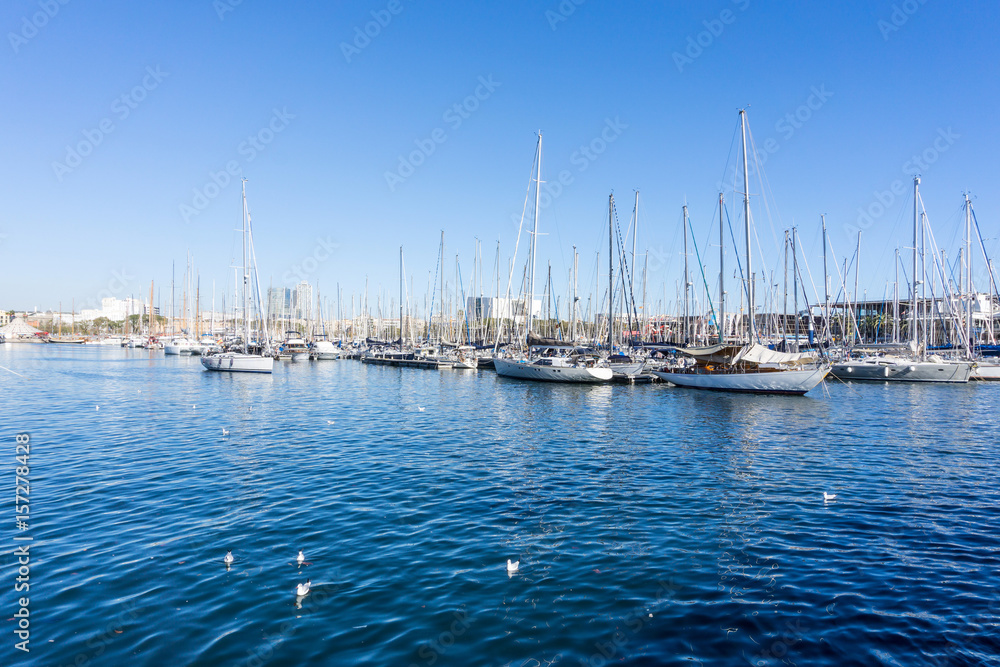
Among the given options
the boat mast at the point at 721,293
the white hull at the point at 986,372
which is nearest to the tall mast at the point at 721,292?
the boat mast at the point at 721,293

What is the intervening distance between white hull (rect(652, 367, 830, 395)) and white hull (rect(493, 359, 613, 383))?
24.3 feet

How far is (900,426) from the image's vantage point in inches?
1053

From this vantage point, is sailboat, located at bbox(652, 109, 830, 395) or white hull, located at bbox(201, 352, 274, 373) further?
white hull, located at bbox(201, 352, 274, 373)

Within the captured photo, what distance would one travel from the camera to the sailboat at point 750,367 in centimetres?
4028

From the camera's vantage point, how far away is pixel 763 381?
4128cm

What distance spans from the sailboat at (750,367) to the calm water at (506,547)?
52.4ft

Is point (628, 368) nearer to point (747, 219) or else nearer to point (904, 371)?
point (747, 219)

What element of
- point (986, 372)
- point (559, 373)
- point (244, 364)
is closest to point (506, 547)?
point (559, 373)

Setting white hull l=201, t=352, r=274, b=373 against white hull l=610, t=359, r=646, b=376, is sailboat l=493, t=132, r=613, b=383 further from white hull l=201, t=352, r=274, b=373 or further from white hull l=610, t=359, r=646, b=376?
white hull l=201, t=352, r=274, b=373

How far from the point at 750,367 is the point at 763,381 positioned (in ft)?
Answer: 6.02

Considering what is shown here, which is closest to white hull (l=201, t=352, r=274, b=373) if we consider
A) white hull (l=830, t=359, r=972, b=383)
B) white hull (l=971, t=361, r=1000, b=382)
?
white hull (l=830, t=359, r=972, b=383)

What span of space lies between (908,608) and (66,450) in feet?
78.4

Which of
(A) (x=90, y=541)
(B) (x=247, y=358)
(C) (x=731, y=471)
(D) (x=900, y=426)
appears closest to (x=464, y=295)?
(B) (x=247, y=358)

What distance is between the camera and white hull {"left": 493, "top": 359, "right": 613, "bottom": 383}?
49.2 meters
